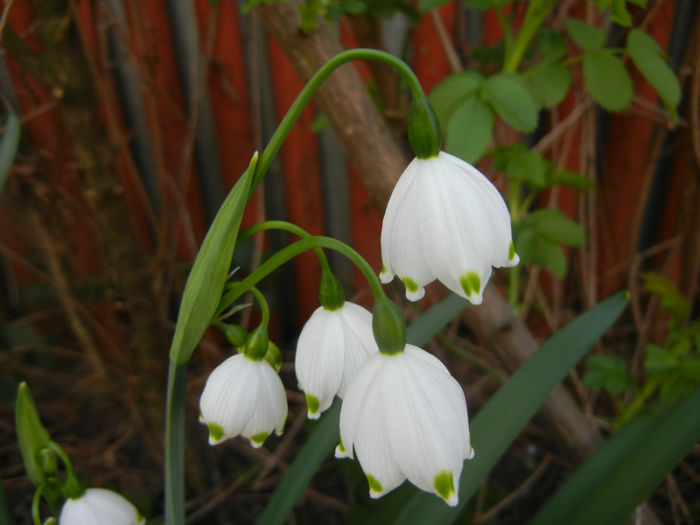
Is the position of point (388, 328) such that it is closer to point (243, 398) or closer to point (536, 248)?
point (243, 398)

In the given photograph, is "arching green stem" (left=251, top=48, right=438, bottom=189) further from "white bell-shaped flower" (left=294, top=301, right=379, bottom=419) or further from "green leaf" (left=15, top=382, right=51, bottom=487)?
"green leaf" (left=15, top=382, right=51, bottom=487)

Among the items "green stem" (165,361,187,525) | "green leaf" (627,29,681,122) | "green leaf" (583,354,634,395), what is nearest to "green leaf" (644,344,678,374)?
"green leaf" (583,354,634,395)

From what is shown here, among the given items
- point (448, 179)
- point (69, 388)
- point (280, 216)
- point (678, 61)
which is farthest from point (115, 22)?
point (678, 61)

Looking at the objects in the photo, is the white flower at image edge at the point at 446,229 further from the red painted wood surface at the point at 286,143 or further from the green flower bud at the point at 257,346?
the red painted wood surface at the point at 286,143

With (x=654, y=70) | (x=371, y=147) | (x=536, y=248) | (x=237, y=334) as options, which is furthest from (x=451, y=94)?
(x=237, y=334)

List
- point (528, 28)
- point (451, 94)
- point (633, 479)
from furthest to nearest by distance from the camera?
point (528, 28) → point (451, 94) → point (633, 479)

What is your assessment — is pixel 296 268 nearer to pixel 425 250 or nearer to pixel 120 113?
pixel 120 113
